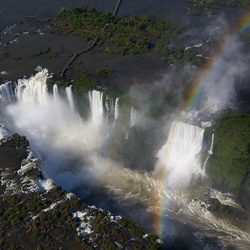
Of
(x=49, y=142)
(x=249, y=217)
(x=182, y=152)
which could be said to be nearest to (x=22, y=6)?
(x=49, y=142)

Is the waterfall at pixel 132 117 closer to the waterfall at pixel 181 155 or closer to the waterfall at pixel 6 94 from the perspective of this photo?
the waterfall at pixel 181 155

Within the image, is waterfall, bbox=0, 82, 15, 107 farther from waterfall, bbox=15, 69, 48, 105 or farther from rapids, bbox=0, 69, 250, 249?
waterfall, bbox=15, 69, 48, 105

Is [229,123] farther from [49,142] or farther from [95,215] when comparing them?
[49,142]

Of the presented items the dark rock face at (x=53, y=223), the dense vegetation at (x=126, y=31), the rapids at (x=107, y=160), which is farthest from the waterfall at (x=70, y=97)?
the dark rock face at (x=53, y=223)

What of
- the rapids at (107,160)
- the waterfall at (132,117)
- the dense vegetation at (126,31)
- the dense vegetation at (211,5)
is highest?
the dense vegetation at (211,5)

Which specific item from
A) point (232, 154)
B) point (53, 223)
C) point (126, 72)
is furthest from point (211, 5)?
point (53, 223)

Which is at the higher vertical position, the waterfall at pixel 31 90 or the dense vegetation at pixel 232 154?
the waterfall at pixel 31 90

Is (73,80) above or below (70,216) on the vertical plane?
above
